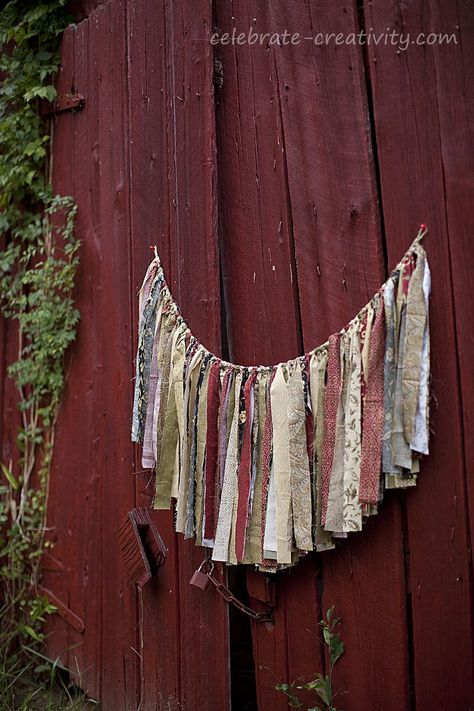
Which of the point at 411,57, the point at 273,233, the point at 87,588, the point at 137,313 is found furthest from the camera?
the point at 87,588

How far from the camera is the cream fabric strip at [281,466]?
6.87ft

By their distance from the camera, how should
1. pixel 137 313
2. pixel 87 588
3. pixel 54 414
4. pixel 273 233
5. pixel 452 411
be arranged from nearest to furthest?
pixel 452 411
pixel 273 233
pixel 137 313
pixel 87 588
pixel 54 414

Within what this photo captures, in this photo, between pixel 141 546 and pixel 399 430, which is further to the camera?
pixel 141 546

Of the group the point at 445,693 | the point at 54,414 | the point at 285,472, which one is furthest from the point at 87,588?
the point at 445,693

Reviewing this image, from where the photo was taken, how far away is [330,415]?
2.09 metres

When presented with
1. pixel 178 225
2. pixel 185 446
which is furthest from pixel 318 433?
pixel 178 225

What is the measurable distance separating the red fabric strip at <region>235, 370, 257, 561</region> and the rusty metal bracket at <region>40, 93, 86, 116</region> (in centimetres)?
169

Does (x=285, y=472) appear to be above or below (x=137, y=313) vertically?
below

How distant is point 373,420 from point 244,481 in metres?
0.49

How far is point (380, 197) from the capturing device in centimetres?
214

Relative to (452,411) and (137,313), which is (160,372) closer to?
(137,313)

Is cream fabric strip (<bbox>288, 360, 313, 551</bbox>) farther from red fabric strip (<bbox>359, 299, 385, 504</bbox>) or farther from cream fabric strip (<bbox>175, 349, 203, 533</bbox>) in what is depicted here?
cream fabric strip (<bbox>175, 349, 203, 533</bbox>)

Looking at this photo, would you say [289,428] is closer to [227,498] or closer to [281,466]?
[281,466]

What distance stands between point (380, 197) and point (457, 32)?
0.50m
